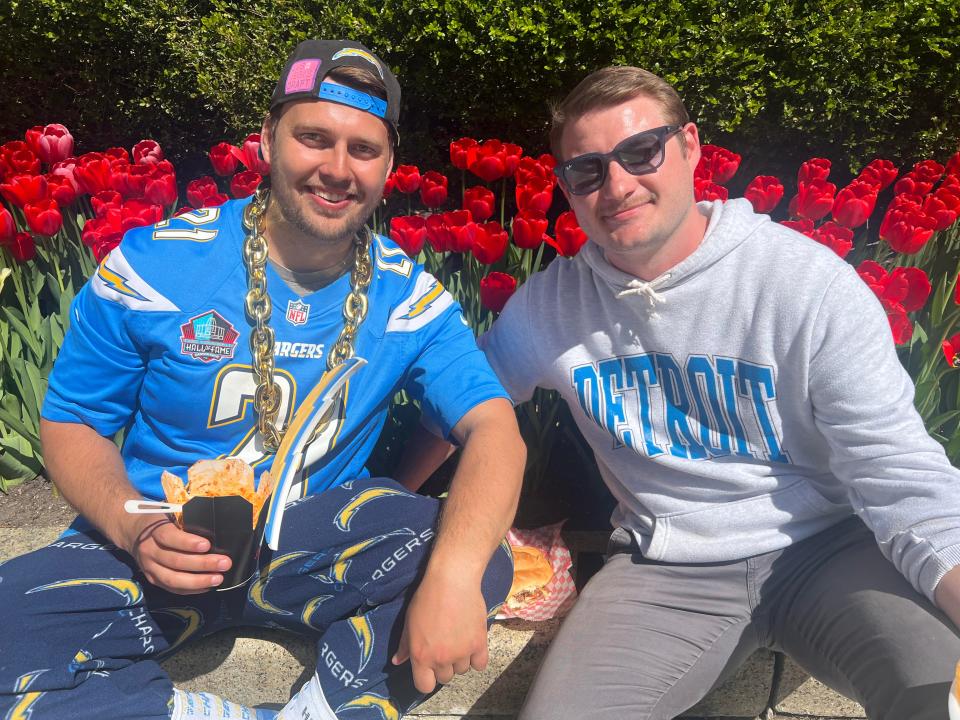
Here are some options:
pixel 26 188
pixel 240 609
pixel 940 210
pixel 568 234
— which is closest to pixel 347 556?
pixel 240 609

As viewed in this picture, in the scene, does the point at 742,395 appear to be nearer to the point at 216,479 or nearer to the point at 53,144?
the point at 216,479

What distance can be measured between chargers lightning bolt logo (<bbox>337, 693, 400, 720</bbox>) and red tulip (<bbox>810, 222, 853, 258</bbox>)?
164 cm

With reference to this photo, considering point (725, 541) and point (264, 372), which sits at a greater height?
point (264, 372)

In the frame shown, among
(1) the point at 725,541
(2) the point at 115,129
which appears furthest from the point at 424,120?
(1) the point at 725,541

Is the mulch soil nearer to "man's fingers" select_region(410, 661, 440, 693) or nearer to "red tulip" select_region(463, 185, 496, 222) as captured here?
"man's fingers" select_region(410, 661, 440, 693)

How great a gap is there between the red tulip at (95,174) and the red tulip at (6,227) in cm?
25

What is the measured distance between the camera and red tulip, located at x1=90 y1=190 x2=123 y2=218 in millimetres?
2511

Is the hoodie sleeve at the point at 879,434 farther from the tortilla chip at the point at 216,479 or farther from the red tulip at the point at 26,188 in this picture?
the red tulip at the point at 26,188

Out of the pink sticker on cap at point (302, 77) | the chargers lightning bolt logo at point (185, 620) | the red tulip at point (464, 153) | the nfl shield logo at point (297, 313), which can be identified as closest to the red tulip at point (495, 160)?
the red tulip at point (464, 153)

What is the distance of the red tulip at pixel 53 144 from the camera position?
2.98 metres

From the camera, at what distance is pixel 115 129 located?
443cm

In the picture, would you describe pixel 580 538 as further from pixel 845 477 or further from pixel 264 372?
pixel 264 372

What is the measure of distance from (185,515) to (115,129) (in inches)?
139

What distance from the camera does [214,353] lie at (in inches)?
74.7
